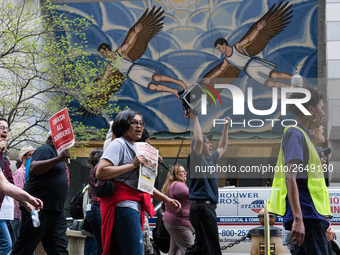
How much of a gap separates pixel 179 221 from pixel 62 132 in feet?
8.05

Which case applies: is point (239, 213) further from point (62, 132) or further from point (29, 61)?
point (29, 61)

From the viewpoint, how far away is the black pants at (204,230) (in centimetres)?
584

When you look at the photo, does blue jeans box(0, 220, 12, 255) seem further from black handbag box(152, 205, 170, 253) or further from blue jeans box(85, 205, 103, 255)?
black handbag box(152, 205, 170, 253)

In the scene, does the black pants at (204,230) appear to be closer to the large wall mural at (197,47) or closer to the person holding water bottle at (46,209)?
the person holding water bottle at (46,209)

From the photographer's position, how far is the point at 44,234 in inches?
217

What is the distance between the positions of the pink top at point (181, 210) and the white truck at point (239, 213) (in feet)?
6.73

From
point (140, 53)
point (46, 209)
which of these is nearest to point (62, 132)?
point (46, 209)

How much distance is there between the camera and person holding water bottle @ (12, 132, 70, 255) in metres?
5.33

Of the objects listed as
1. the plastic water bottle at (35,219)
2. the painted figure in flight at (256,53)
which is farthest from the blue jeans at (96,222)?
the painted figure in flight at (256,53)

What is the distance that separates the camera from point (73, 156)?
17.0 m

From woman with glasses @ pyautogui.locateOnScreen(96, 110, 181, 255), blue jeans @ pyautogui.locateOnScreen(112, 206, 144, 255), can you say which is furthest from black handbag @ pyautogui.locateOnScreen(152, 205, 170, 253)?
blue jeans @ pyautogui.locateOnScreen(112, 206, 144, 255)

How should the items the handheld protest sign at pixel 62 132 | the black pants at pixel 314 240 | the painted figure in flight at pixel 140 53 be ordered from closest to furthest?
the black pants at pixel 314 240
the handheld protest sign at pixel 62 132
the painted figure in flight at pixel 140 53

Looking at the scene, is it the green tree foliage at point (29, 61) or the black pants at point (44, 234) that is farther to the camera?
the green tree foliage at point (29, 61)

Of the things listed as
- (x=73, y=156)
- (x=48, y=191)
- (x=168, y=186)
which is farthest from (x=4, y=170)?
(x=73, y=156)
